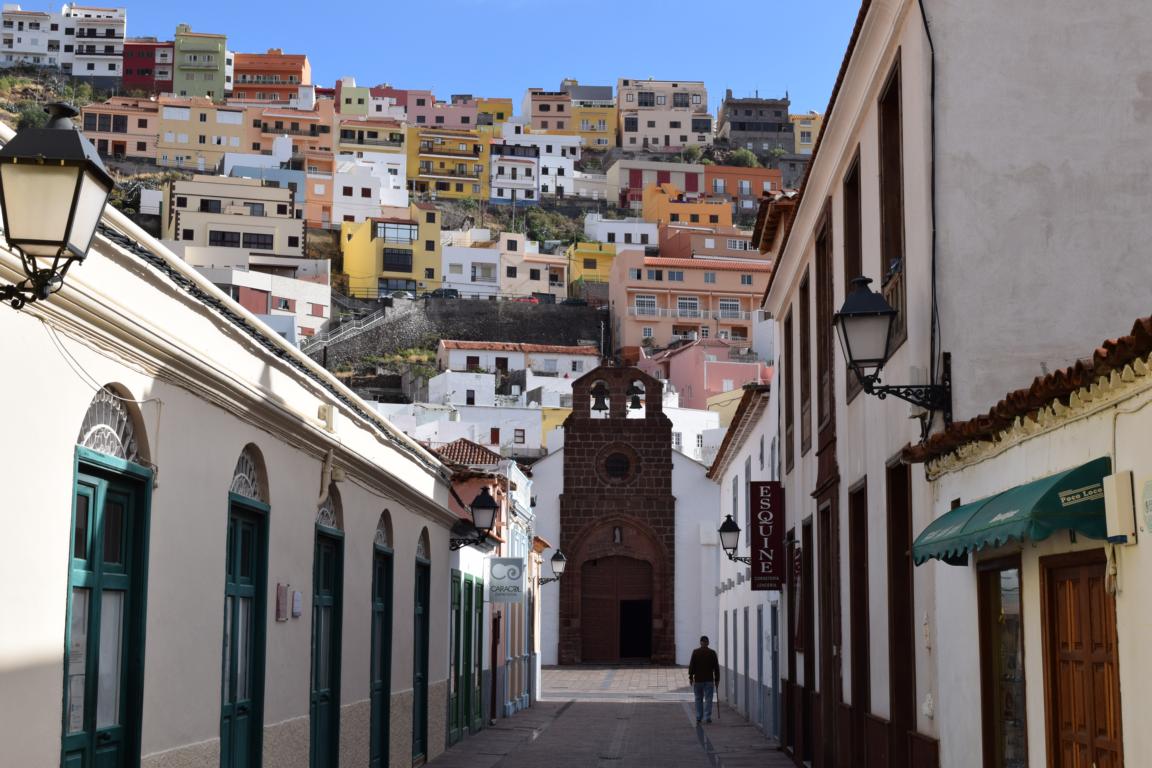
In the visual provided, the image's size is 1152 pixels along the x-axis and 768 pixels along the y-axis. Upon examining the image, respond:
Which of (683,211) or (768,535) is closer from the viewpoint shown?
(768,535)

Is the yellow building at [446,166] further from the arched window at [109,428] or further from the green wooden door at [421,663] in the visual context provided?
the arched window at [109,428]

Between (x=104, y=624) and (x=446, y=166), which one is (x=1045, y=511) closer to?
(x=104, y=624)

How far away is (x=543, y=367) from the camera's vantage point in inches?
3538

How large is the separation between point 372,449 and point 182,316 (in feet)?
21.0

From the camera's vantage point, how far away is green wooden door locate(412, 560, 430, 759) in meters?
19.5

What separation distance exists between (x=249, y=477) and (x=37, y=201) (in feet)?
18.9

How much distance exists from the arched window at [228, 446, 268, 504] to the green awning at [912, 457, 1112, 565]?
533 cm

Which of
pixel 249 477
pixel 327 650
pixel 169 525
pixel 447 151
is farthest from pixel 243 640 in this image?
pixel 447 151

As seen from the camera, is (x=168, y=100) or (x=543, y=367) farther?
(x=168, y=100)

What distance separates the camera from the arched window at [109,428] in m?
8.00

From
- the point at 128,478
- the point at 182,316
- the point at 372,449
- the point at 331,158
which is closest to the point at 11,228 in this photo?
the point at 128,478

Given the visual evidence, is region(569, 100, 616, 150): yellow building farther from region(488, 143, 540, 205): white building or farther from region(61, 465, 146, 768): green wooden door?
region(61, 465, 146, 768): green wooden door

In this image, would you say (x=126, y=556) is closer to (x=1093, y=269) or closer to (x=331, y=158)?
(x=1093, y=269)

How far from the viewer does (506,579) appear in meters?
26.8
